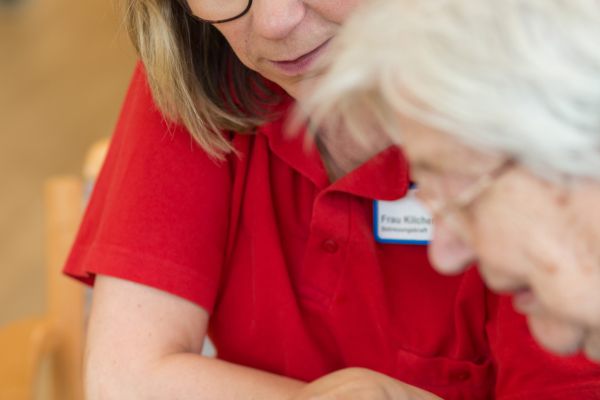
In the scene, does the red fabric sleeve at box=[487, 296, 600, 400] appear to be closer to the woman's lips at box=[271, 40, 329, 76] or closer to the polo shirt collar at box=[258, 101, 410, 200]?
the polo shirt collar at box=[258, 101, 410, 200]

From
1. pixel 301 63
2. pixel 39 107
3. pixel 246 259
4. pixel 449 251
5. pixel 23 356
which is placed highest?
pixel 301 63

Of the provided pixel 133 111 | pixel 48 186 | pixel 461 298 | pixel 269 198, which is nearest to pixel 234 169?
pixel 269 198

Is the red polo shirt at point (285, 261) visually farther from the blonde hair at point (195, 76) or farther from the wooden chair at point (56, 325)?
the wooden chair at point (56, 325)

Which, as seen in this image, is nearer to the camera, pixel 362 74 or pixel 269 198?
pixel 362 74

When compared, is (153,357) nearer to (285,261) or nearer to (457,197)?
(285,261)

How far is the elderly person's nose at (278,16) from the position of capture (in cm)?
143

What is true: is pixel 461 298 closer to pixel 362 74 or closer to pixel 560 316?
pixel 560 316

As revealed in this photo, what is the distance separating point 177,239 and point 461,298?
48 cm

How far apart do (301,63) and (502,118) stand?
1.94 feet

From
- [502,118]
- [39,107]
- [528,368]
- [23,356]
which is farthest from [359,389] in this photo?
[39,107]

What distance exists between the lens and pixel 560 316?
105 cm

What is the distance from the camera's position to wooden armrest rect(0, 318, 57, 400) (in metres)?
2.23

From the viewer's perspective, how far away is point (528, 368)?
Result: 5.01 feet

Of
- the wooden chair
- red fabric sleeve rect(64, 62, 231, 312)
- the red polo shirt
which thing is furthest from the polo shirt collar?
the wooden chair
